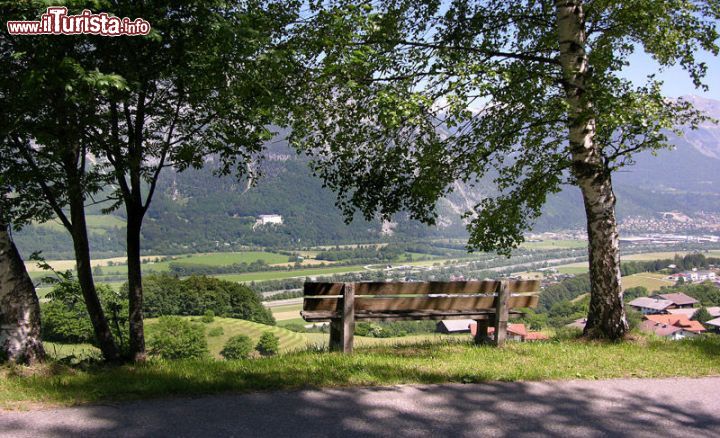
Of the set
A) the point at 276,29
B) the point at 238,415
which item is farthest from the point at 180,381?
the point at 276,29

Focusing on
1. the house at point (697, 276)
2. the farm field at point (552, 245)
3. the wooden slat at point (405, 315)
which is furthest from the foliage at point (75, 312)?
the farm field at point (552, 245)

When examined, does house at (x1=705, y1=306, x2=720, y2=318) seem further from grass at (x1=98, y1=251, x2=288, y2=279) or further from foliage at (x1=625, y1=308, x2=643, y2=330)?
grass at (x1=98, y1=251, x2=288, y2=279)

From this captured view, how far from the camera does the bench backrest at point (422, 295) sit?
8234 millimetres

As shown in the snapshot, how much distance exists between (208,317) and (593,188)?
4654 centimetres

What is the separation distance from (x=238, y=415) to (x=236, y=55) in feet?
16.1

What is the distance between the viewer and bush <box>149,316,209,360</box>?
35.9m

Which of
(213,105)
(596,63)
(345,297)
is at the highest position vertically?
(596,63)

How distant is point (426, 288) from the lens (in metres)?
8.75

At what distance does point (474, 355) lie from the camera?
319 inches

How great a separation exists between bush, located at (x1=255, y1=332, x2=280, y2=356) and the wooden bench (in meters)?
37.9

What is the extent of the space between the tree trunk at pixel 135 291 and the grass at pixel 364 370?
1.46 metres

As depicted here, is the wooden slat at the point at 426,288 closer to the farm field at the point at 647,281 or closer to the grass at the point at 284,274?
the farm field at the point at 647,281

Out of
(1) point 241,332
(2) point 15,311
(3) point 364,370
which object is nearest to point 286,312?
(1) point 241,332

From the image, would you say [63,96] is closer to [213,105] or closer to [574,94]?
[213,105]
